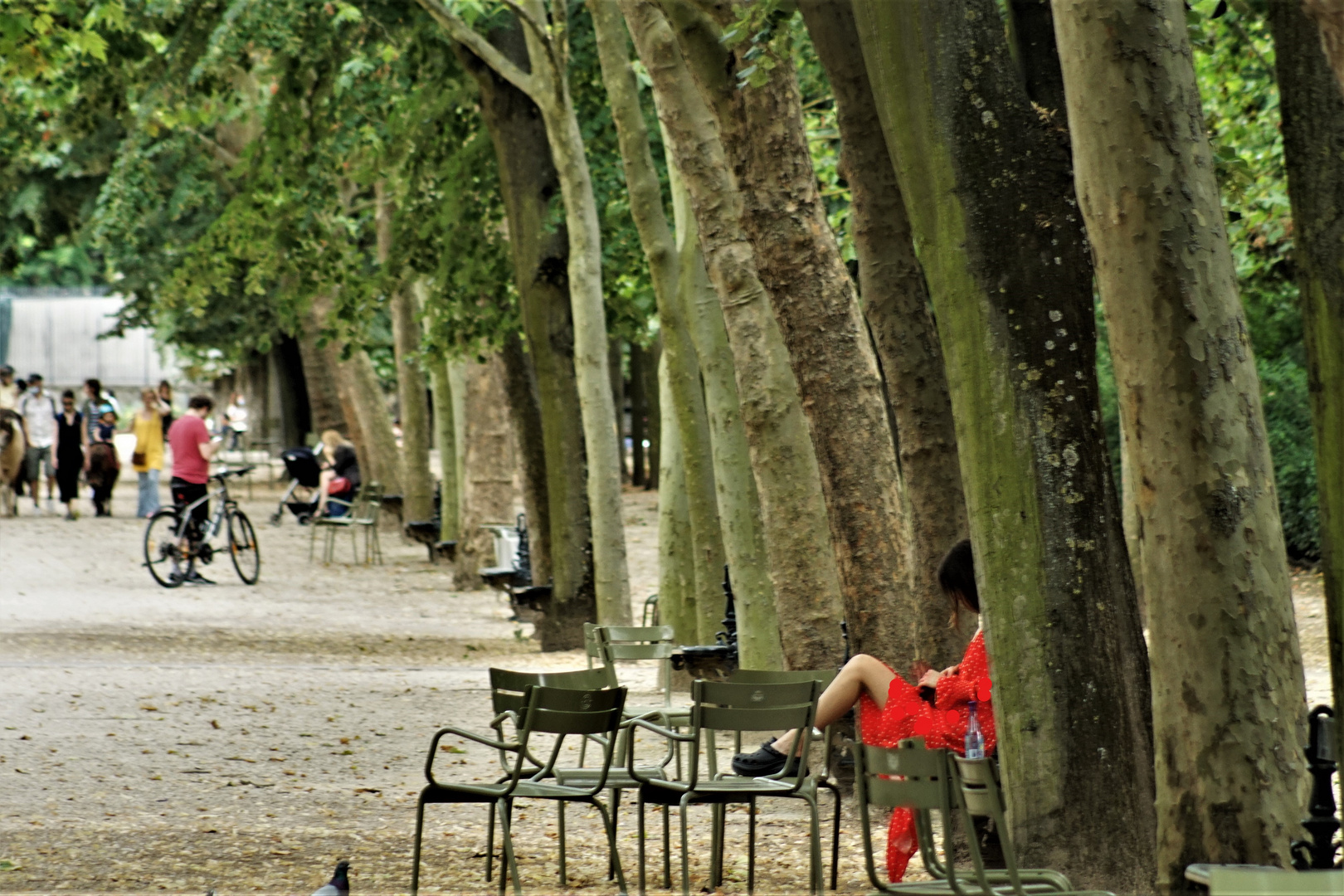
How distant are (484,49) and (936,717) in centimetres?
893

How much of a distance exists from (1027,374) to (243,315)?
33079 mm

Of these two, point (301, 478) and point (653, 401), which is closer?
point (301, 478)

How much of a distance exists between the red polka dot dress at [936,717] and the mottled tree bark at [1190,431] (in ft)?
5.09

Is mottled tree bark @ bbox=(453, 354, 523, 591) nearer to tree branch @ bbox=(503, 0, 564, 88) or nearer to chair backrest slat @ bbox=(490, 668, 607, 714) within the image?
tree branch @ bbox=(503, 0, 564, 88)

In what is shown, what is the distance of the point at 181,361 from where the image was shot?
2242 inches

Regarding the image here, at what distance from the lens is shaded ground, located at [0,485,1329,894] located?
24.3ft

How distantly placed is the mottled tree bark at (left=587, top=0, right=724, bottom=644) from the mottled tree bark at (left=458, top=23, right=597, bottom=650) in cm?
288

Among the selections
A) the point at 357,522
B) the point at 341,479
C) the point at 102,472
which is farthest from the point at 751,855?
the point at 102,472

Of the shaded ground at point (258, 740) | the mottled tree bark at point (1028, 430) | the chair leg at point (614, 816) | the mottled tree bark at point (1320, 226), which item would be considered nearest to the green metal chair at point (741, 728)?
the chair leg at point (614, 816)

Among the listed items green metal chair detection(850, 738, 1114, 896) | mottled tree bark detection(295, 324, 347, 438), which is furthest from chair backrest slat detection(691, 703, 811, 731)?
mottled tree bark detection(295, 324, 347, 438)

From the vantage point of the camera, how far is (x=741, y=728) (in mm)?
6652

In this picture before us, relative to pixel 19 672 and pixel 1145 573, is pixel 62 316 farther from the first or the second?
pixel 1145 573

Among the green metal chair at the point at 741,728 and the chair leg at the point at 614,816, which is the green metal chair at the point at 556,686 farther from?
the green metal chair at the point at 741,728

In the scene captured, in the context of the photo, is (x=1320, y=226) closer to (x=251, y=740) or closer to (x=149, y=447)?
(x=251, y=740)
